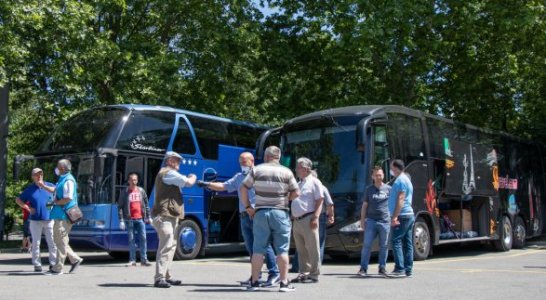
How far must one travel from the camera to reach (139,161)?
50.2 ft

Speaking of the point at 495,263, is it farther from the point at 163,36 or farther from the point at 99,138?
the point at 163,36

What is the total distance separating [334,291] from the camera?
8805 mm

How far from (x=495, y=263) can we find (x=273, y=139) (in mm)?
5505

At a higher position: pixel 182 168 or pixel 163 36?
pixel 163 36

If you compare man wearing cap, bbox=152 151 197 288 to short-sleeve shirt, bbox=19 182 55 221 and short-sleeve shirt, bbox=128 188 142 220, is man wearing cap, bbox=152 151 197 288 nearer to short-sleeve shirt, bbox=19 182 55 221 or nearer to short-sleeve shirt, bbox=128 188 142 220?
short-sleeve shirt, bbox=19 182 55 221

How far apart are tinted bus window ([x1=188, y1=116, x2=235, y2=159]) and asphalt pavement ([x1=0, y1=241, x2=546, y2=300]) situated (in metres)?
4.40

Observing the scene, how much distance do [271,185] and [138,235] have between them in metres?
5.91

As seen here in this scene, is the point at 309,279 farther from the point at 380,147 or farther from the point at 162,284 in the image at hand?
the point at 380,147

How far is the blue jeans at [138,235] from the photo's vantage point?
13492mm

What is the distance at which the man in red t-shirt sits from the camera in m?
13.6

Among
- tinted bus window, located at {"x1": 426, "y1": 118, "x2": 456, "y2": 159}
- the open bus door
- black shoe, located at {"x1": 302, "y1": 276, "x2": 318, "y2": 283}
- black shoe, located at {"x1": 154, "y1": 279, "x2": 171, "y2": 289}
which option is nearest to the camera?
black shoe, located at {"x1": 154, "y1": 279, "x2": 171, "y2": 289}

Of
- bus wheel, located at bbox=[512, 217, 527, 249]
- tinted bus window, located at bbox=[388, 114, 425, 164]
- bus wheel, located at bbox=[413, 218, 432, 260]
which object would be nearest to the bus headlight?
bus wheel, located at bbox=[413, 218, 432, 260]

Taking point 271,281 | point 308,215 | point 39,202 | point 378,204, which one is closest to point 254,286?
point 271,281

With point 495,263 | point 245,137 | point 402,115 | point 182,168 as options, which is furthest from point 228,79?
point 495,263
